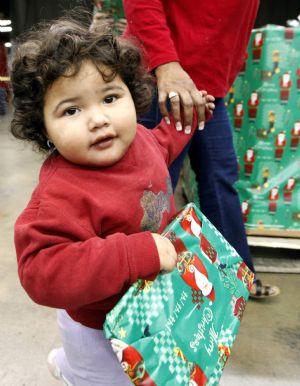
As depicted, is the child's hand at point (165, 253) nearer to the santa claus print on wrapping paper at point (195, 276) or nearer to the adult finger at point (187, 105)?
the santa claus print on wrapping paper at point (195, 276)

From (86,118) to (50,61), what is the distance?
0.40 ft

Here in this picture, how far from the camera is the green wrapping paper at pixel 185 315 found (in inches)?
24.7

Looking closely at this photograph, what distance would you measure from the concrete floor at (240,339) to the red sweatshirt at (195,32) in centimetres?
42

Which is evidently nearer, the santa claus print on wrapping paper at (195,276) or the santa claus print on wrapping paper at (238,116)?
the santa claus print on wrapping paper at (195,276)

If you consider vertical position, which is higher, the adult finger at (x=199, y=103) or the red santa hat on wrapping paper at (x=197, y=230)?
the adult finger at (x=199, y=103)

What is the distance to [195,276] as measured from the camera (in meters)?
0.76

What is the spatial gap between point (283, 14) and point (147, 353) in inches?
395

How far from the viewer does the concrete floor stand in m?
1.23

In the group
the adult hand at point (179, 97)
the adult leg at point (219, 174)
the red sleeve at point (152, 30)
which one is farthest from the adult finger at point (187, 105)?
the adult leg at point (219, 174)

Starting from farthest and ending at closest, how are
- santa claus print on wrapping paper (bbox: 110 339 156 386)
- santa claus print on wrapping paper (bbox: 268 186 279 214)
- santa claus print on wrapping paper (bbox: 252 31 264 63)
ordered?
santa claus print on wrapping paper (bbox: 268 186 279 214) < santa claus print on wrapping paper (bbox: 252 31 264 63) < santa claus print on wrapping paper (bbox: 110 339 156 386)

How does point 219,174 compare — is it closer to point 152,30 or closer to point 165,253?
point 152,30

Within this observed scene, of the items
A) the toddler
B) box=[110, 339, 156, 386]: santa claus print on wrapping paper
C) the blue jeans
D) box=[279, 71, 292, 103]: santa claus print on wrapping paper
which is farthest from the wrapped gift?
box=[110, 339, 156, 386]: santa claus print on wrapping paper

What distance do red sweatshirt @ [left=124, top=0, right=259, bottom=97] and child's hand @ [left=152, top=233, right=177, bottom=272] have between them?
1.69 feet

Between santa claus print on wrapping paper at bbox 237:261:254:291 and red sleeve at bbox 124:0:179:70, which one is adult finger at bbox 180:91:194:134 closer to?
red sleeve at bbox 124:0:179:70
